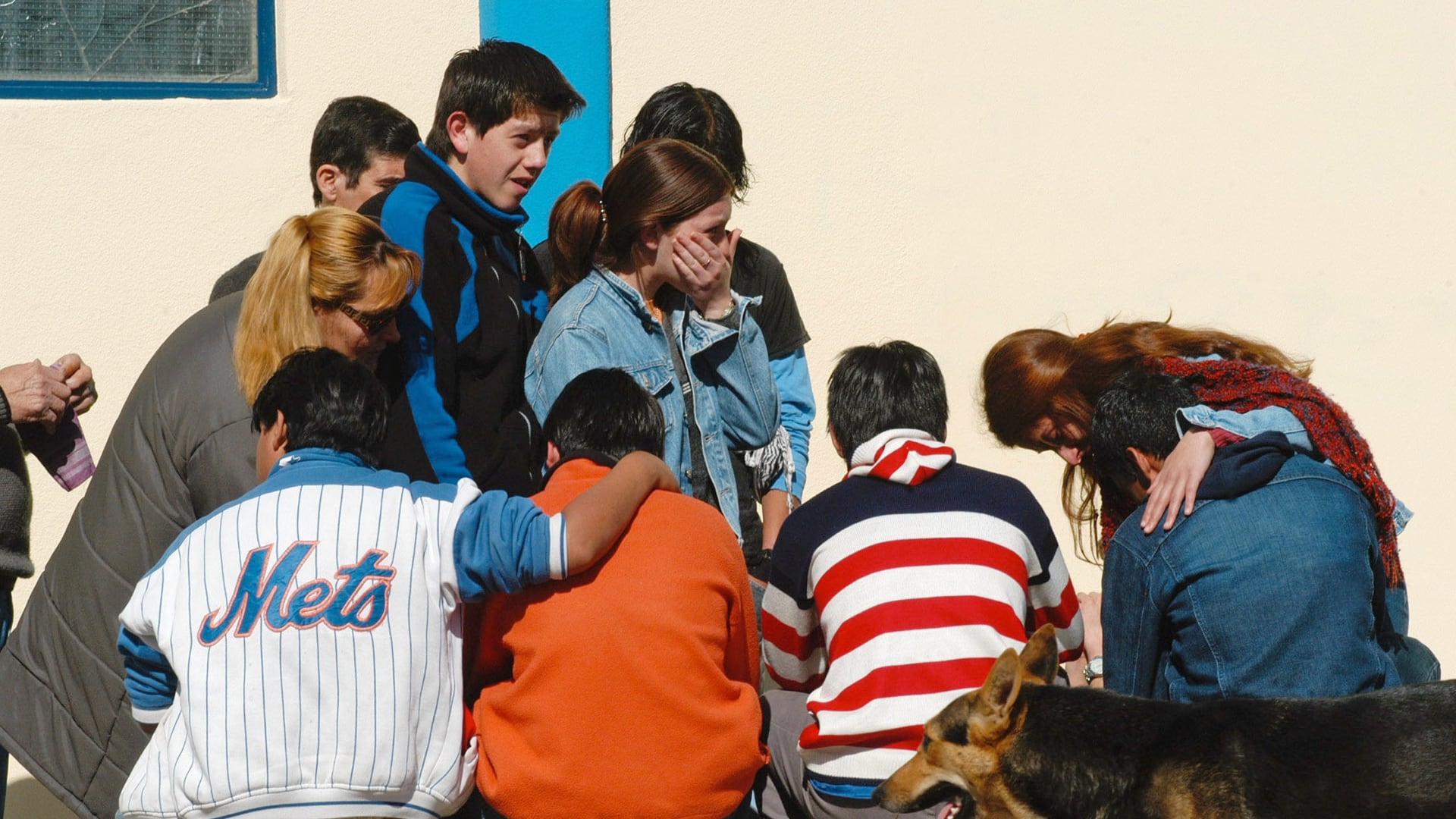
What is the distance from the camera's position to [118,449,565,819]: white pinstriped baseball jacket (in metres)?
2.30

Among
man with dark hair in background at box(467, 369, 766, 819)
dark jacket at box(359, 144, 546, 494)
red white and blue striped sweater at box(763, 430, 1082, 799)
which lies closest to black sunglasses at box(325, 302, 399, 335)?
dark jacket at box(359, 144, 546, 494)

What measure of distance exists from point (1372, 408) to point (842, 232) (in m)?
2.17

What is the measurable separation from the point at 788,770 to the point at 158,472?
1.48 metres

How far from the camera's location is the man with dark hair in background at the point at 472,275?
3.09 meters

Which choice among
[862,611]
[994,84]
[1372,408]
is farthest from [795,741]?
[1372,408]

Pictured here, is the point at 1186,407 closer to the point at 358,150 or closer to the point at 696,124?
the point at 696,124

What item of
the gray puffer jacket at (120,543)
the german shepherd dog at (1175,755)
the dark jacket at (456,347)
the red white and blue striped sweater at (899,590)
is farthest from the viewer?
the dark jacket at (456,347)

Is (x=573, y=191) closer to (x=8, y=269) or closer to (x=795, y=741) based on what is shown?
(x=795, y=741)

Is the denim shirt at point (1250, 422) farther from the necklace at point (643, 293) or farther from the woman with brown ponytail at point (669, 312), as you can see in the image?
the necklace at point (643, 293)

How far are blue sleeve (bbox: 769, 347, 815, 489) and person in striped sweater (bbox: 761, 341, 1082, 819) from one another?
982mm

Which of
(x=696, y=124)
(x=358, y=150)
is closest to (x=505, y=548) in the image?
(x=696, y=124)

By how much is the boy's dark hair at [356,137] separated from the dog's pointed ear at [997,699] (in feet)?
A: 7.94

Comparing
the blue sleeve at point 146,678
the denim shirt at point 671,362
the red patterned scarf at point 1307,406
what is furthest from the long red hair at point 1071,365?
the blue sleeve at point 146,678

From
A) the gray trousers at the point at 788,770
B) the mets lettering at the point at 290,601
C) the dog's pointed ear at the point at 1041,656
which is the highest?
the mets lettering at the point at 290,601
